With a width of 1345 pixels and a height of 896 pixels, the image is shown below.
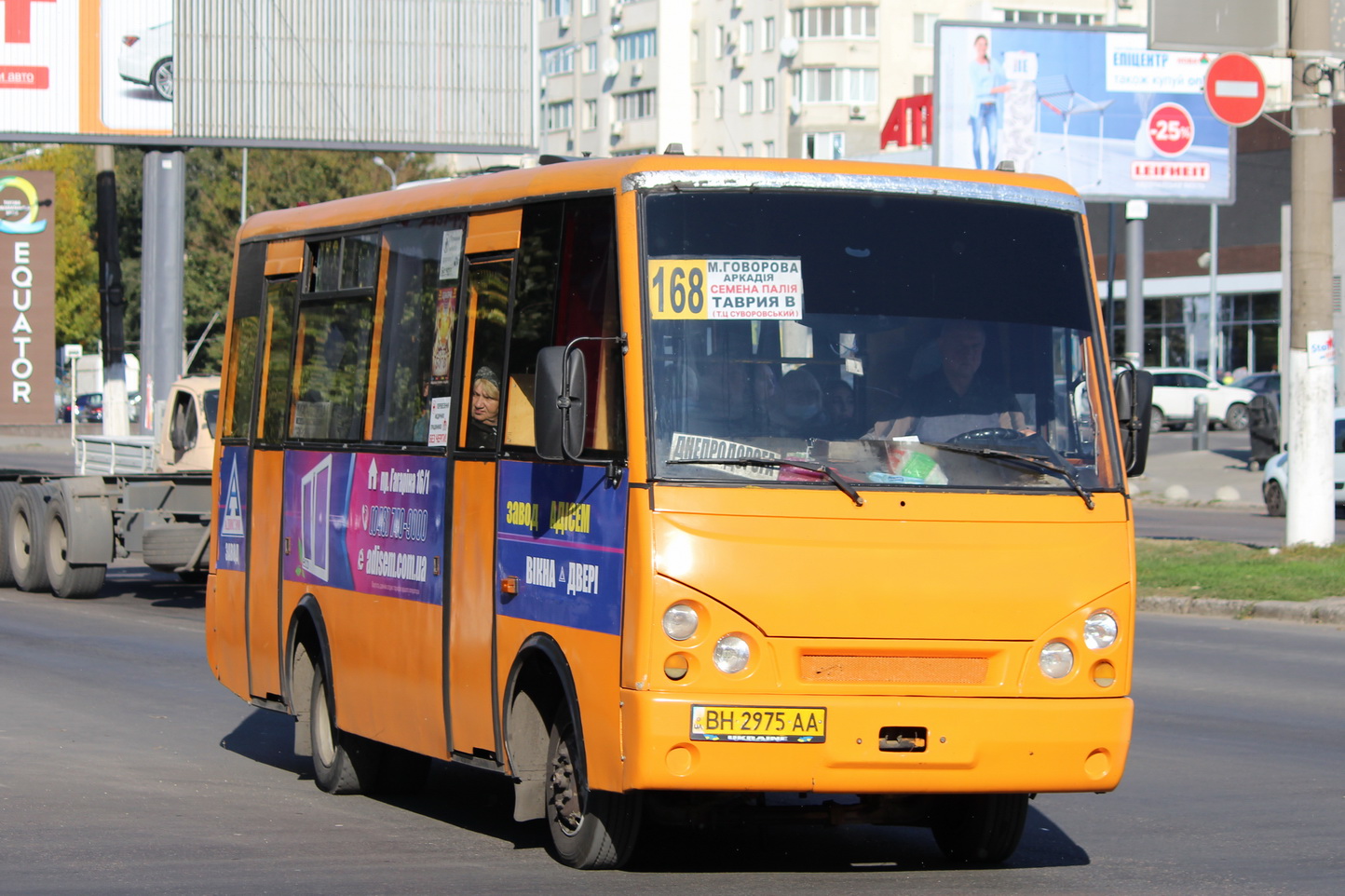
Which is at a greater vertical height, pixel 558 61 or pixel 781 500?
pixel 558 61

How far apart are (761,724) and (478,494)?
6.10 feet

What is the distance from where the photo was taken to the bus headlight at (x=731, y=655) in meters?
6.81

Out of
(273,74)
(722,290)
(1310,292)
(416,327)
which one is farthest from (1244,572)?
(273,74)

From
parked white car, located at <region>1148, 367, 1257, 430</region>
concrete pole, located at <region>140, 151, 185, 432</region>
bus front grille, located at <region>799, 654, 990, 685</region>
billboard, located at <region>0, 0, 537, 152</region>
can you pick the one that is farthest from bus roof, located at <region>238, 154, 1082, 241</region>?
parked white car, located at <region>1148, 367, 1257, 430</region>

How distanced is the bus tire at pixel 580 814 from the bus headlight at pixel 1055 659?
1.48 m

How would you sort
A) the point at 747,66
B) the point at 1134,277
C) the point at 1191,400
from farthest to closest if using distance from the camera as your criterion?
the point at 747,66
the point at 1191,400
the point at 1134,277

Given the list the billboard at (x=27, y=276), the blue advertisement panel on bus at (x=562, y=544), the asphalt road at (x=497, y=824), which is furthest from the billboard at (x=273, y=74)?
the blue advertisement panel on bus at (x=562, y=544)

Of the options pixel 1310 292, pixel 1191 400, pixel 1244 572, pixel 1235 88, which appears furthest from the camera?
pixel 1191 400

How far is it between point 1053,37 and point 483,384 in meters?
30.6

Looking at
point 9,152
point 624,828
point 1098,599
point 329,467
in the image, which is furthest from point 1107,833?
point 9,152

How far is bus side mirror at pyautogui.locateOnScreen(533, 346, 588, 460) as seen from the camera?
6949mm

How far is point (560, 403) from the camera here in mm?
6969

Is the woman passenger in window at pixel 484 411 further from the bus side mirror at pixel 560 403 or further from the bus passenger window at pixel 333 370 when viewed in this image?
the bus passenger window at pixel 333 370

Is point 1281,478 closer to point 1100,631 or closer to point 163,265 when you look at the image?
point 163,265
